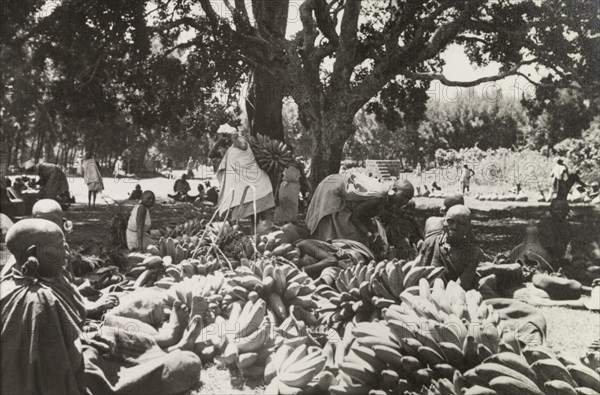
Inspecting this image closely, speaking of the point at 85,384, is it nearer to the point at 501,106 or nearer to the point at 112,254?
the point at 112,254

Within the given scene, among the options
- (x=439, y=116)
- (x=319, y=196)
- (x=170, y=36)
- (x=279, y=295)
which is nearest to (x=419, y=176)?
(x=439, y=116)

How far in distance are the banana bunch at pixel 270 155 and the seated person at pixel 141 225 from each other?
6.38ft

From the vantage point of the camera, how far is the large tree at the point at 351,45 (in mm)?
10156

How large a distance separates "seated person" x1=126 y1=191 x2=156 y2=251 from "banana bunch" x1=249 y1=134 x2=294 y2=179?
1.95 metres

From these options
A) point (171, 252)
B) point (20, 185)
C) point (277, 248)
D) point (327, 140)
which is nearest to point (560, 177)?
point (327, 140)

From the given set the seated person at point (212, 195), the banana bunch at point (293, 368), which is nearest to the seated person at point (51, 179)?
the seated person at point (212, 195)

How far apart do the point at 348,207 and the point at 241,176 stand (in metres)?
2.44

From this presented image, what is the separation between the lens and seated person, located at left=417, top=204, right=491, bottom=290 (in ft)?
12.3

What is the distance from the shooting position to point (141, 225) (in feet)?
23.6

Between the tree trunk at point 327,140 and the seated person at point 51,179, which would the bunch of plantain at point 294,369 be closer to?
the tree trunk at point 327,140

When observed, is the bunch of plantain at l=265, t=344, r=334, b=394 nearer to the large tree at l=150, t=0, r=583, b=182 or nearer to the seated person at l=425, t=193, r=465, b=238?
the seated person at l=425, t=193, r=465, b=238

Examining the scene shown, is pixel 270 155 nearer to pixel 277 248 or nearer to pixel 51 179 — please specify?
pixel 277 248

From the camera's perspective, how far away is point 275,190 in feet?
29.8

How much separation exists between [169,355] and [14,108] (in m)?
14.5
